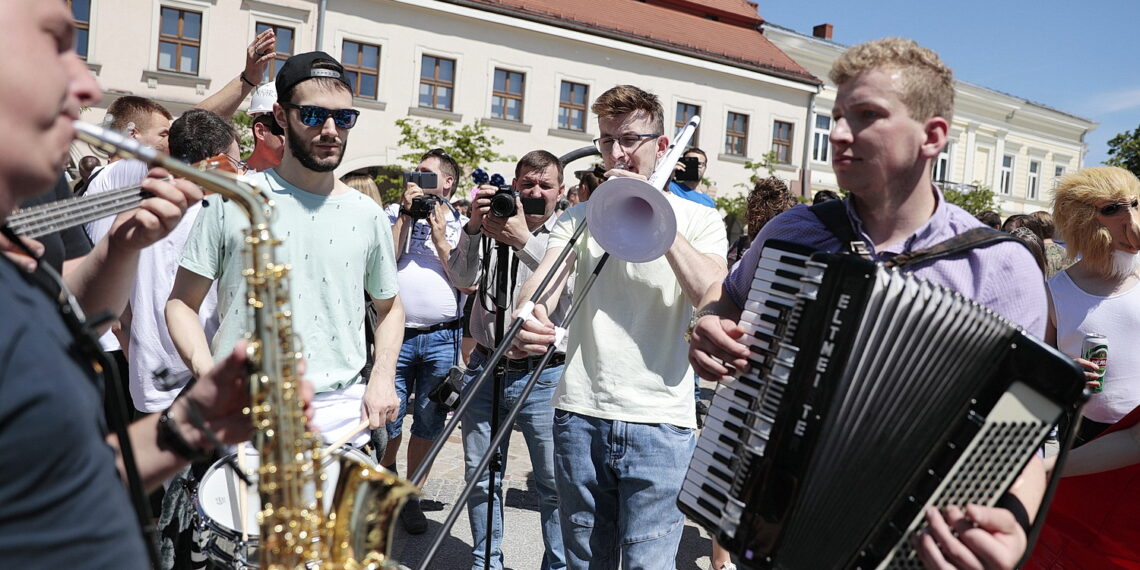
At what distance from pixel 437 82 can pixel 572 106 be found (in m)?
4.20

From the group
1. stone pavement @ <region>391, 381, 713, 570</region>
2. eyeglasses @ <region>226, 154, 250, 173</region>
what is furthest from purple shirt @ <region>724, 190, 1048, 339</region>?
stone pavement @ <region>391, 381, 713, 570</region>

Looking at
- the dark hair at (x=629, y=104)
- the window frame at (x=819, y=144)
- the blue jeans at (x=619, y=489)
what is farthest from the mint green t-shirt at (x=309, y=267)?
the window frame at (x=819, y=144)

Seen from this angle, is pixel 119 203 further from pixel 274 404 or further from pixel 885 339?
pixel 885 339

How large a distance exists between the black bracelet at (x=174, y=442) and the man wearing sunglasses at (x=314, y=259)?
1.49 metres

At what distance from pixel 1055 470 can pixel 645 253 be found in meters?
1.41

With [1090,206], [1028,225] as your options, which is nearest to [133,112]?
[1090,206]

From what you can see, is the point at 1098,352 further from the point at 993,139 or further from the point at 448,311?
the point at 993,139

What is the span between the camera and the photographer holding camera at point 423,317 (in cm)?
507

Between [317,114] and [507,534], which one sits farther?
[507,534]

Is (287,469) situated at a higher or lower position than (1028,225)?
lower

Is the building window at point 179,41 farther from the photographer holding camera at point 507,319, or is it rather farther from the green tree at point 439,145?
the photographer holding camera at point 507,319

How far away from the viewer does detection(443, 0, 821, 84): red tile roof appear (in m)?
23.4

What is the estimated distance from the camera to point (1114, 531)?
2.76 meters

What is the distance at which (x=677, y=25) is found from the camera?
89.1 ft
